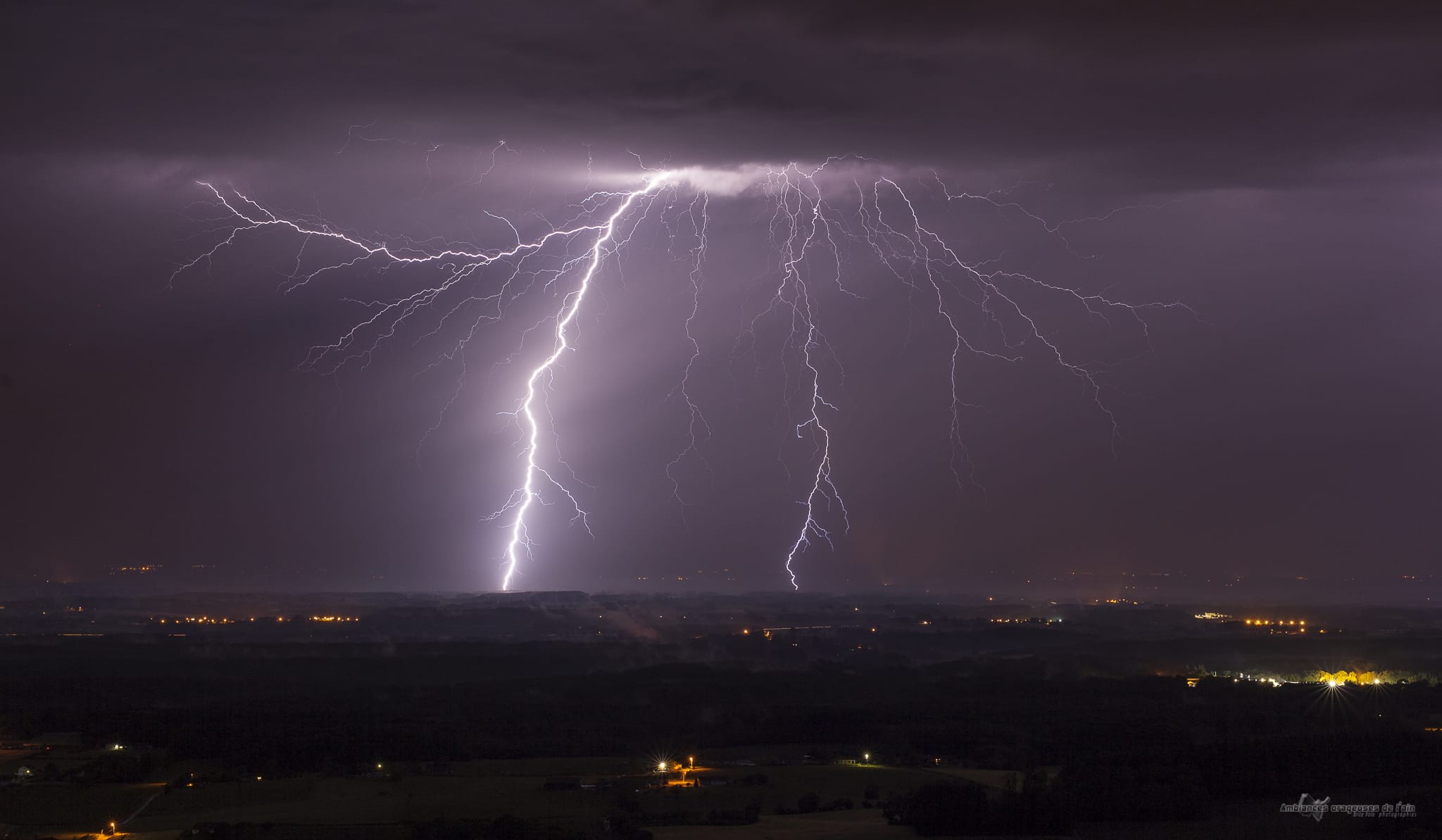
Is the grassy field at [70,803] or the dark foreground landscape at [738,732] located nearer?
the dark foreground landscape at [738,732]

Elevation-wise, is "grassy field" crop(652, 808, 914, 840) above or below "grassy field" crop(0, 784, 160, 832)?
below

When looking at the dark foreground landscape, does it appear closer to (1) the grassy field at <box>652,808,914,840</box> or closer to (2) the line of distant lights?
(1) the grassy field at <box>652,808,914,840</box>

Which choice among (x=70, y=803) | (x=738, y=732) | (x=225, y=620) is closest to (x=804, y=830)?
(x=70, y=803)

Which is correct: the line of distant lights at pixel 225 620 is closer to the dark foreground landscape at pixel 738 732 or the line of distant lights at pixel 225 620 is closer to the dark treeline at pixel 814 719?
the dark foreground landscape at pixel 738 732

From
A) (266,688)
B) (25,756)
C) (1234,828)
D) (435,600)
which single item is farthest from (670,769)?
(435,600)

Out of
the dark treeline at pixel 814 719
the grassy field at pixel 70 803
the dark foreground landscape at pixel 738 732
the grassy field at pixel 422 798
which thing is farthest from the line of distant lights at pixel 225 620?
the grassy field at pixel 422 798

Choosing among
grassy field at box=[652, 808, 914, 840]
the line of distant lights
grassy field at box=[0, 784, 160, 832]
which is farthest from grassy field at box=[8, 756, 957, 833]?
the line of distant lights

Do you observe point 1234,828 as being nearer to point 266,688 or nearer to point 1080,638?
point 266,688

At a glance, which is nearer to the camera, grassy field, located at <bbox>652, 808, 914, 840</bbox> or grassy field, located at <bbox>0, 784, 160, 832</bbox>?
grassy field, located at <bbox>652, 808, 914, 840</bbox>

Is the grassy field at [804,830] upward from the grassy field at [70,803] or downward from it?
downward
